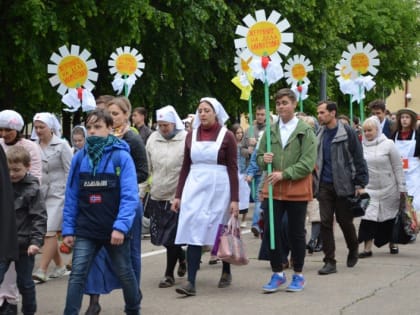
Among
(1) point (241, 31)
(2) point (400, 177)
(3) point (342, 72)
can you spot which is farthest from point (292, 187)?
(3) point (342, 72)

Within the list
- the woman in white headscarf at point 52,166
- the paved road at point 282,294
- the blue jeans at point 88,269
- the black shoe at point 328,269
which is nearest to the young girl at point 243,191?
the paved road at point 282,294

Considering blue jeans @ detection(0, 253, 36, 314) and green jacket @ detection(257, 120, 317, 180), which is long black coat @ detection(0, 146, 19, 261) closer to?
blue jeans @ detection(0, 253, 36, 314)

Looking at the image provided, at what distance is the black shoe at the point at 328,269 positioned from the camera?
33.4ft

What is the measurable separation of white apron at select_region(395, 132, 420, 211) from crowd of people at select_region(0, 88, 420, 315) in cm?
140

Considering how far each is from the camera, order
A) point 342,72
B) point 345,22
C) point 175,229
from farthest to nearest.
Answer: point 345,22 < point 342,72 < point 175,229

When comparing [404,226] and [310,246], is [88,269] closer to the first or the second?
[310,246]

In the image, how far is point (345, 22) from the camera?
102 feet

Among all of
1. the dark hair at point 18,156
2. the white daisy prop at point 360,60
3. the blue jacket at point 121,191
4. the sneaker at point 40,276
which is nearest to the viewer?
the blue jacket at point 121,191

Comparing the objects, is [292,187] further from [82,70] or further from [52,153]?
[82,70]

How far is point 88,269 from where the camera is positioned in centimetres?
700

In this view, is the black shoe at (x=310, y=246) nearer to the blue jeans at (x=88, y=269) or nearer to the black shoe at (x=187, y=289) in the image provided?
the black shoe at (x=187, y=289)

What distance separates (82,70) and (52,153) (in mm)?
3961

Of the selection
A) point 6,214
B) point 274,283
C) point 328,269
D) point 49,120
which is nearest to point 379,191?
point 328,269

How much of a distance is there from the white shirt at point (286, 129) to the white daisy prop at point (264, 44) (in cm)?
107
